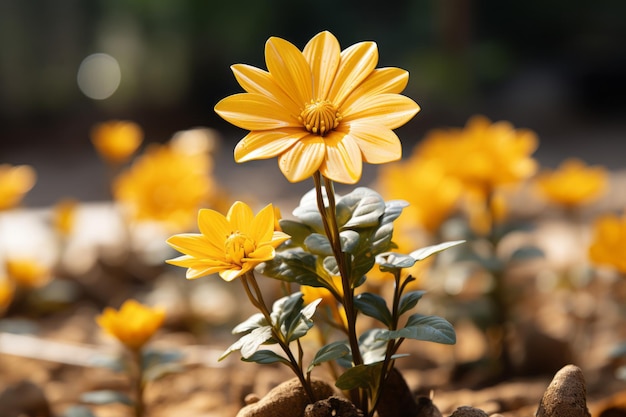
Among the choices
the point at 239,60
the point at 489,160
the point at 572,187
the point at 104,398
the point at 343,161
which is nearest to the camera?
the point at 343,161

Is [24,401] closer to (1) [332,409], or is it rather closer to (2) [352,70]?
(1) [332,409]

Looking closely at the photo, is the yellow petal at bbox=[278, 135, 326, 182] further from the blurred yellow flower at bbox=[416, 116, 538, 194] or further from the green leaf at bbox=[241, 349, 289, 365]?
the blurred yellow flower at bbox=[416, 116, 538, 194]

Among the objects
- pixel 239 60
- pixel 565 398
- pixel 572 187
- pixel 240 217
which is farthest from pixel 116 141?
pixel 239 60

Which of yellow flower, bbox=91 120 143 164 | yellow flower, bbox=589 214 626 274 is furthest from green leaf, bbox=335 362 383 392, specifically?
yellow flower, bbox=91 120 143 164

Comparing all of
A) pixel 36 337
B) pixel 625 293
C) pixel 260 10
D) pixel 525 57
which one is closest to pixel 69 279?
pixel 36 337

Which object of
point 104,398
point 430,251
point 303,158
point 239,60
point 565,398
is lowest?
point 565,398

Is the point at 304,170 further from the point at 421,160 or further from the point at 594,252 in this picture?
the point at 421,160
